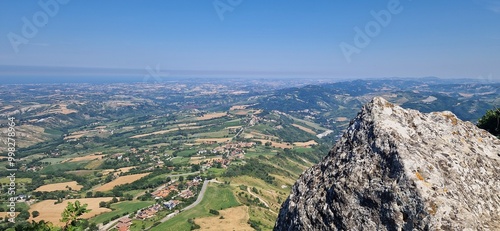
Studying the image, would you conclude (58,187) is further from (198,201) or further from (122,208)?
(198,201)

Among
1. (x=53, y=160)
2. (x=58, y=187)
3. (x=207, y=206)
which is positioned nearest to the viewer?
(x=207, y=206)

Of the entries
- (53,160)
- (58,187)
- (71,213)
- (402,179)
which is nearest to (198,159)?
(58,187)

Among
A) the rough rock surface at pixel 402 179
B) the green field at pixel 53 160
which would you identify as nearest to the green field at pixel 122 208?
the green field at pixel 53 160

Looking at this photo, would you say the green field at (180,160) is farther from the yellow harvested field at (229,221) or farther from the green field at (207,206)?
the yellow harvested field at (229,221)

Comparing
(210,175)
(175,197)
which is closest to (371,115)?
(175,197)

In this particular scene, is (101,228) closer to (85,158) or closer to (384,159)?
(384,159)
